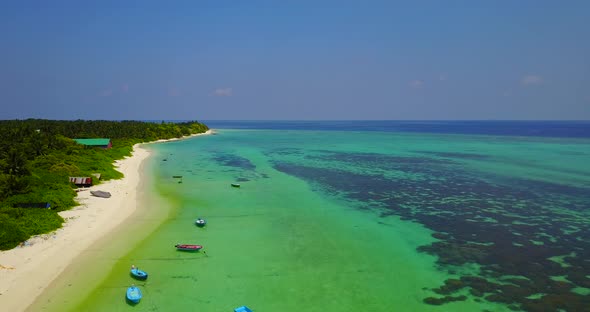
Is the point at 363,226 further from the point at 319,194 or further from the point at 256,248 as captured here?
the point at 319,194

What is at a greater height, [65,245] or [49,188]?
[49,188]

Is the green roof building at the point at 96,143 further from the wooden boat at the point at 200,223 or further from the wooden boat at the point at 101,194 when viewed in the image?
the wooden boat at the point at 200,223

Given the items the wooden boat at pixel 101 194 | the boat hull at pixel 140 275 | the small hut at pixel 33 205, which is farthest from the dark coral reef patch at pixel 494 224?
the small hut at pixel 33 205

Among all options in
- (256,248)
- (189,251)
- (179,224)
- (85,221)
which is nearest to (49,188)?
(85,221)

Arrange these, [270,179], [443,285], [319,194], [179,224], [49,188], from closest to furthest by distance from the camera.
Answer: [443,285] < [179,224] < [49,188] < [319,194] < [270,179]

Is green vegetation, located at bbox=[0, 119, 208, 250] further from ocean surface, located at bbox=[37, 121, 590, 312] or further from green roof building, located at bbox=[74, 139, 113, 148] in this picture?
ocean surface, located at bbox=[37, 121, 590, 312]

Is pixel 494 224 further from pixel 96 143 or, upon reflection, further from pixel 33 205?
pixel 96 143
